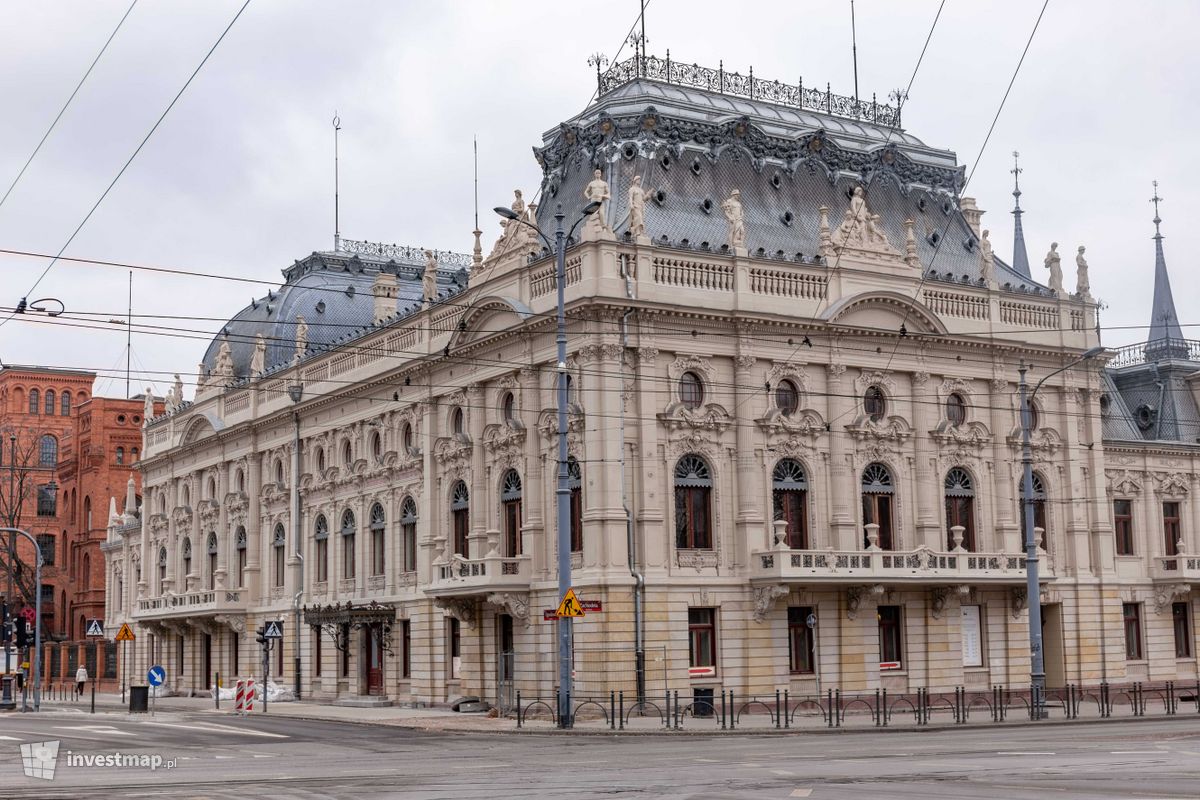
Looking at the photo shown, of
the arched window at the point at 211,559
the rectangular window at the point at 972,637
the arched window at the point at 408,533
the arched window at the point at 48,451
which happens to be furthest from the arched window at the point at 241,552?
the arched window at the point at 48,451

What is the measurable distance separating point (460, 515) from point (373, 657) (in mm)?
8623

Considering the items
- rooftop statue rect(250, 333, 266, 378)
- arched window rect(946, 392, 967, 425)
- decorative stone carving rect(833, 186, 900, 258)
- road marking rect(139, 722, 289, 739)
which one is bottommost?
road marking rect(139, 722, 289, 739)

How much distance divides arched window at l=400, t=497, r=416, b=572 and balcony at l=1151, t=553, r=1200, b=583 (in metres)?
26.4

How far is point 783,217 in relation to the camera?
53594 mm

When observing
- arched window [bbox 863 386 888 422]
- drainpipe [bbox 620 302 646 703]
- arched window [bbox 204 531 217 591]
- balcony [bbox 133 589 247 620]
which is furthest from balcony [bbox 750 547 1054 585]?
arched window [bbox 204 531 217 591]

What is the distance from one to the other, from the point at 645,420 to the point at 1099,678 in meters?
19.3

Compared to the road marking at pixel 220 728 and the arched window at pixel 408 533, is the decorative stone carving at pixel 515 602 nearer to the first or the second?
the arched window at pixel 408 533

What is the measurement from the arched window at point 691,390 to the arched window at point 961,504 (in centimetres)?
965

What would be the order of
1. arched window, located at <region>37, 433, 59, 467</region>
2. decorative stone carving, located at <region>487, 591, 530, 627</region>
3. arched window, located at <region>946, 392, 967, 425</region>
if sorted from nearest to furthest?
decorative stone carving, located at <region>487, 591, 530, 627</region> → arched window, located at <region>946, 392, 967, 425</region> → arched window, located at <region>37, 433, 59, 467</region>

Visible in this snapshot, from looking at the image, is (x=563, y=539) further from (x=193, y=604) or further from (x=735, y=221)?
(x=193, y=604)

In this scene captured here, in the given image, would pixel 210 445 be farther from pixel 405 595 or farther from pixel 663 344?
pixel 663 344

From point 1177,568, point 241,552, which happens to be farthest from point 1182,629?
point 241,552

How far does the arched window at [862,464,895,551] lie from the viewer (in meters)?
50.7

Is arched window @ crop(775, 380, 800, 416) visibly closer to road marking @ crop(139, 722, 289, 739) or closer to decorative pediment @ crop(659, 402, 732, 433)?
decorative pediment @ crop(659, 402, 732, 433)
